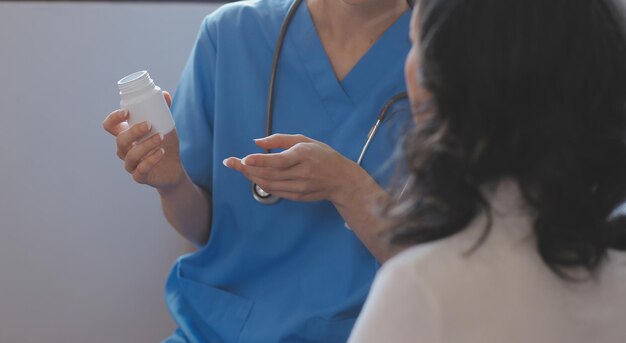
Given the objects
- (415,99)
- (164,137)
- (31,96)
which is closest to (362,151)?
(164,137)

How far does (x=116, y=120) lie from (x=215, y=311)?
340 mm

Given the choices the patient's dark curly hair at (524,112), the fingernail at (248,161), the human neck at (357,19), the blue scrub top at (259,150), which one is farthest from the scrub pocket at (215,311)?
the patient's dark curly hair at (524,112)

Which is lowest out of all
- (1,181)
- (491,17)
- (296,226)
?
(296,226)

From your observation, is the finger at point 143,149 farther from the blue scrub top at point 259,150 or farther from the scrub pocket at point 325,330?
the scrub pocket at point 325,330

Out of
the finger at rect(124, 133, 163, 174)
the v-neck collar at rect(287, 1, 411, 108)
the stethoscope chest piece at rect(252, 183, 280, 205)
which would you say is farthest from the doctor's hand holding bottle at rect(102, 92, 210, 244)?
the v-neck collar at rect(287, 1, 411, 108)

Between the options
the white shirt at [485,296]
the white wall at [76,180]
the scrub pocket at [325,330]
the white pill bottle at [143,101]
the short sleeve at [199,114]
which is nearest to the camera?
the white shirt at [485,296]

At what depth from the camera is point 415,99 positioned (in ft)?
2.76

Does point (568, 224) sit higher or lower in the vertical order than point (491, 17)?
lower

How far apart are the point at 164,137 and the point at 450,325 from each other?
1.93 ft

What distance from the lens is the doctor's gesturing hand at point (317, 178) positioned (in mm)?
1139

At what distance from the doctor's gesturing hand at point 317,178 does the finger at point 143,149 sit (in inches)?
3.8

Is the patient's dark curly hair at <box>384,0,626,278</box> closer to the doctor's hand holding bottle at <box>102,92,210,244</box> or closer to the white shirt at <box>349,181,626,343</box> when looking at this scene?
the white shirt at <box>349,181,626,343</box>

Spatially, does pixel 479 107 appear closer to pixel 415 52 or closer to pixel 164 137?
pixel 415 52

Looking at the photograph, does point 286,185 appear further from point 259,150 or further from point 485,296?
point 485,296
